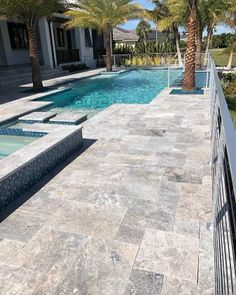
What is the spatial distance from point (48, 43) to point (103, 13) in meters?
4.61

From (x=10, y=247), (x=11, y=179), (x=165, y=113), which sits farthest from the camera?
(x=165, y=113)

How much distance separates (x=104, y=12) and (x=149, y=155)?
56.8ft

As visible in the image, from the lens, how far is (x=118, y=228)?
11.9ft

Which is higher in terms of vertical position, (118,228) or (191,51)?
(191,51)

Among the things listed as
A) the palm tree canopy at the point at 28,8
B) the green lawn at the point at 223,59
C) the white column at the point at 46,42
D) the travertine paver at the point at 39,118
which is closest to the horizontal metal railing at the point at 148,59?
the green lawn at the point at 223,59

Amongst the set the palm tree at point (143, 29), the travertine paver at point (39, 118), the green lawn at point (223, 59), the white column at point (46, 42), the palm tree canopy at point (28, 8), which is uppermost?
Result: the palm tree at point (143, 29)

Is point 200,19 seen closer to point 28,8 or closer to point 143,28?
point 28,8

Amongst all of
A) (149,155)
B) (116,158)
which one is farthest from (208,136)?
(116,158)

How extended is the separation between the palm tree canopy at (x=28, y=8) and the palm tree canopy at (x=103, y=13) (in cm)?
703

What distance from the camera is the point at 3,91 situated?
14.8m

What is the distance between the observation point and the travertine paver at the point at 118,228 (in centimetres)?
287

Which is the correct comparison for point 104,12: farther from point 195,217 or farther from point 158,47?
point 195,217

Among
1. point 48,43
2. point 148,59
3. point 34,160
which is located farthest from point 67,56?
point 34,160

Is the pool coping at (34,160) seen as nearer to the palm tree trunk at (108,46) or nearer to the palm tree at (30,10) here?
the palm tree at (30,10)
